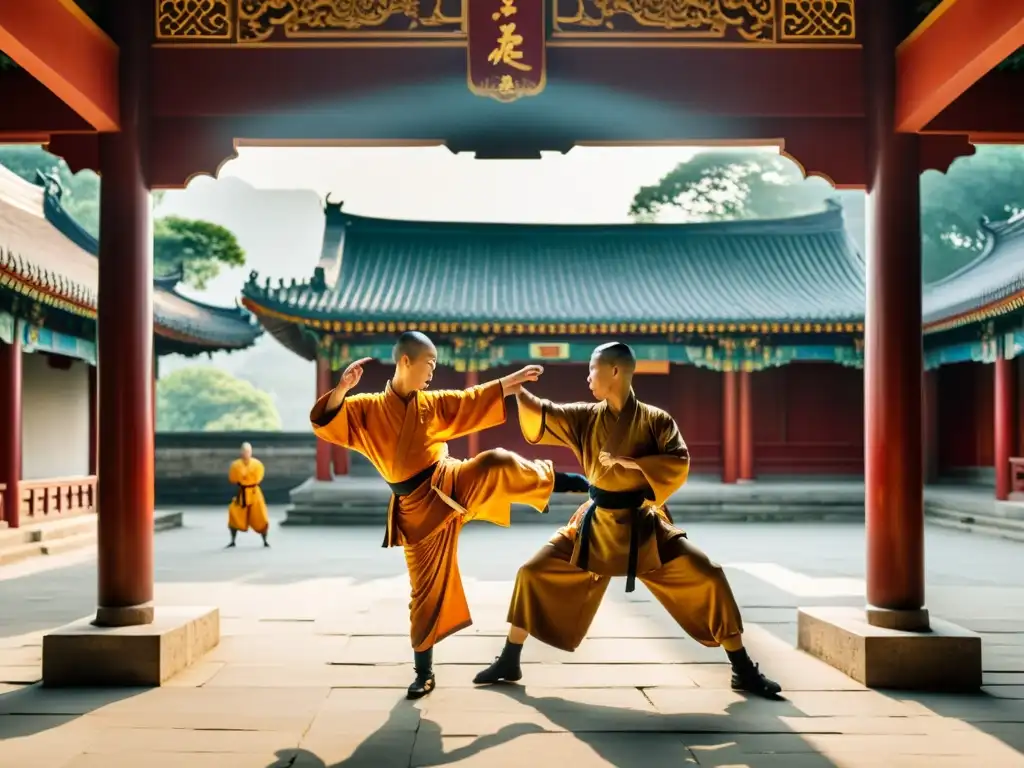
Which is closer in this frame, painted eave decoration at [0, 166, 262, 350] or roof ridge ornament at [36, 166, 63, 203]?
painted eave decoration at [0, 166, 262, 350]

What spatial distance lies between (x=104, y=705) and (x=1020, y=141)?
558cm

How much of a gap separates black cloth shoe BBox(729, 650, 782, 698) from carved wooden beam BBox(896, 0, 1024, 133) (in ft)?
9.35

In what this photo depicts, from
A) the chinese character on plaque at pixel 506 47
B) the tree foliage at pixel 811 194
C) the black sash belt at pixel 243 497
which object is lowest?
the black sash belt at pixel 243 497

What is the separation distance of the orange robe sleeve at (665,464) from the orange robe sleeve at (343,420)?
1.33 metres

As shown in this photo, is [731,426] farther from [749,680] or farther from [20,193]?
[20,193]

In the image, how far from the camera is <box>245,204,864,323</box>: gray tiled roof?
51.6 ft

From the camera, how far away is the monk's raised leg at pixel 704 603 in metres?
4.15

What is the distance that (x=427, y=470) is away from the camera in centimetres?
418

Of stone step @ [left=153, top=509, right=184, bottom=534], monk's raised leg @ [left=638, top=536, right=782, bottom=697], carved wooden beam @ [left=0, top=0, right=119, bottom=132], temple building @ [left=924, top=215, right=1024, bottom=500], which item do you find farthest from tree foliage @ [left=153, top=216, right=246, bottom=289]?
monk's raised leg @ [left=638, top=536, right=782, bottom=697]

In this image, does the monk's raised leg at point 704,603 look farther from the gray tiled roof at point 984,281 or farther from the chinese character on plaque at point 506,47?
the gray tiled roof at point 984,281

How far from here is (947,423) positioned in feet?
56.8

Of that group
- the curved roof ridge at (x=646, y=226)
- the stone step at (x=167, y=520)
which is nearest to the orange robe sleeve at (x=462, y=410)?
the stone step at (x=167, y=520)

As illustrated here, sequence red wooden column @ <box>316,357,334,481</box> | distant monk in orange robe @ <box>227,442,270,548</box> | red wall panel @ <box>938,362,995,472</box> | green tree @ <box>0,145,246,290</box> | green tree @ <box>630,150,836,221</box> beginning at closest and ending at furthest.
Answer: distant monk in orange robe @ <box>227,442,270,548</box>, red wooden column @ <box>316,357,334,481</box>, red wall panel @ <box>938,362,995,472</box>, green tree @ <box>0,145,246,290</box>, green tree @ <box>630,150,836,221</box>

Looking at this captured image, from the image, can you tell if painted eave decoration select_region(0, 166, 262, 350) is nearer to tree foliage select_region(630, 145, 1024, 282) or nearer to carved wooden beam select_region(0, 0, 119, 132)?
carved wooden beam select_region(0, 0, 119, 132)
